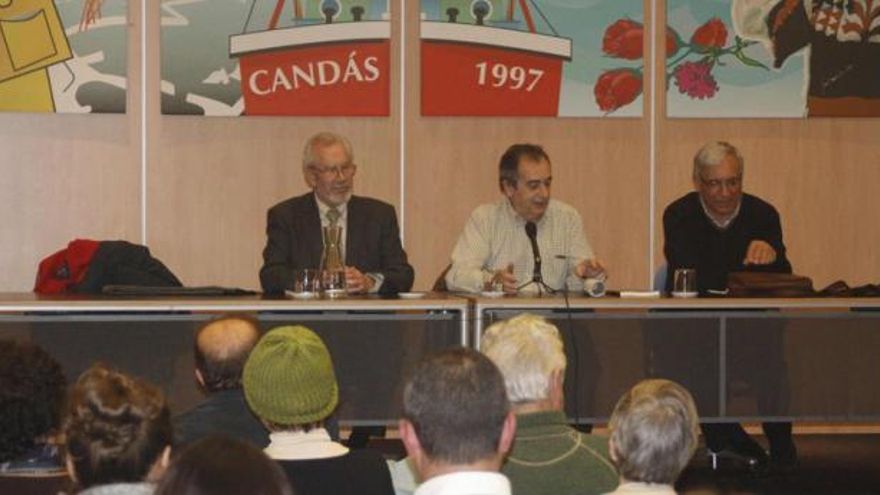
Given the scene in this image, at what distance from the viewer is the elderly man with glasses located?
671 cm

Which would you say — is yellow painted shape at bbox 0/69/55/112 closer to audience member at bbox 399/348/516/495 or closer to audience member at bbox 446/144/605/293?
audience member at bbox 446/144/605/293

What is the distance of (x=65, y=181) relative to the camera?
797 centimetres

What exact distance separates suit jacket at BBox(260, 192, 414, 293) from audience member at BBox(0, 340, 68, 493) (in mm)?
3593

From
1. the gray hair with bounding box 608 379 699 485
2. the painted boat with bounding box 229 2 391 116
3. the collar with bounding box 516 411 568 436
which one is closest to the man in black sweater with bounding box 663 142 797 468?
the painted boat with bounding box 229 2 391 116

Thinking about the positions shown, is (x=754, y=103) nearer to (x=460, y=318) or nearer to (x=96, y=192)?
(x=460, y=318)

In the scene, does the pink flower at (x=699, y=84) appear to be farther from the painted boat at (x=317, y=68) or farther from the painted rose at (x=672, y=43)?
the painted boat at (x=317, y=68)

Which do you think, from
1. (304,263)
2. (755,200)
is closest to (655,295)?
(755,200)

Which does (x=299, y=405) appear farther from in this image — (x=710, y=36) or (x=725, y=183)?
(x=710, y=36)

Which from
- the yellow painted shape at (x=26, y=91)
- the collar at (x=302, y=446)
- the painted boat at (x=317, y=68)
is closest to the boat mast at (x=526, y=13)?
the painted boat at (x=317, y=68)

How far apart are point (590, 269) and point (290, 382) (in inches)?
116

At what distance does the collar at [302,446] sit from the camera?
11.2 ft

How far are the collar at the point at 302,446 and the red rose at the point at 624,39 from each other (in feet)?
16.6

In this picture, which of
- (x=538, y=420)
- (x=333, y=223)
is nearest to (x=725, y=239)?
(x=333, y=223)

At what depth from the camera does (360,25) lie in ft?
26.3
